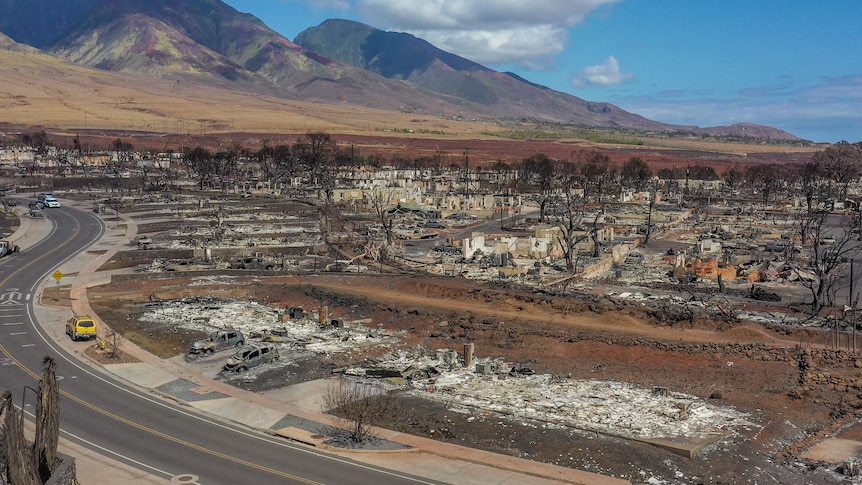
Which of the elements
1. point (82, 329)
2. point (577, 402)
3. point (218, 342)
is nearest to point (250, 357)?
point (218, 342)

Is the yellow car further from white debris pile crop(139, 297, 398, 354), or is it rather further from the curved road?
white debris pile crop(139, 297, 398, 354)

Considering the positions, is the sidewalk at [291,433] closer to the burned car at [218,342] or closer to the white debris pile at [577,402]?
the burned car at [218,342]

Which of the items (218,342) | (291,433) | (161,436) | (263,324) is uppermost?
(218,342)

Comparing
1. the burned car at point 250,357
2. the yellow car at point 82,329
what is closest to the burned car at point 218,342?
the burned car at point 250,357

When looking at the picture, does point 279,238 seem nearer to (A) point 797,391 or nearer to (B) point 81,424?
(B) point 81,424

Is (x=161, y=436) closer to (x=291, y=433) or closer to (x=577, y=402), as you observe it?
(x=291, y=433)

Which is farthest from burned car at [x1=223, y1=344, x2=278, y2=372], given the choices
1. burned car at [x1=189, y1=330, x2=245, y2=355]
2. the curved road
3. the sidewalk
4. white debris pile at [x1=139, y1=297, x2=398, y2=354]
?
the curved road
